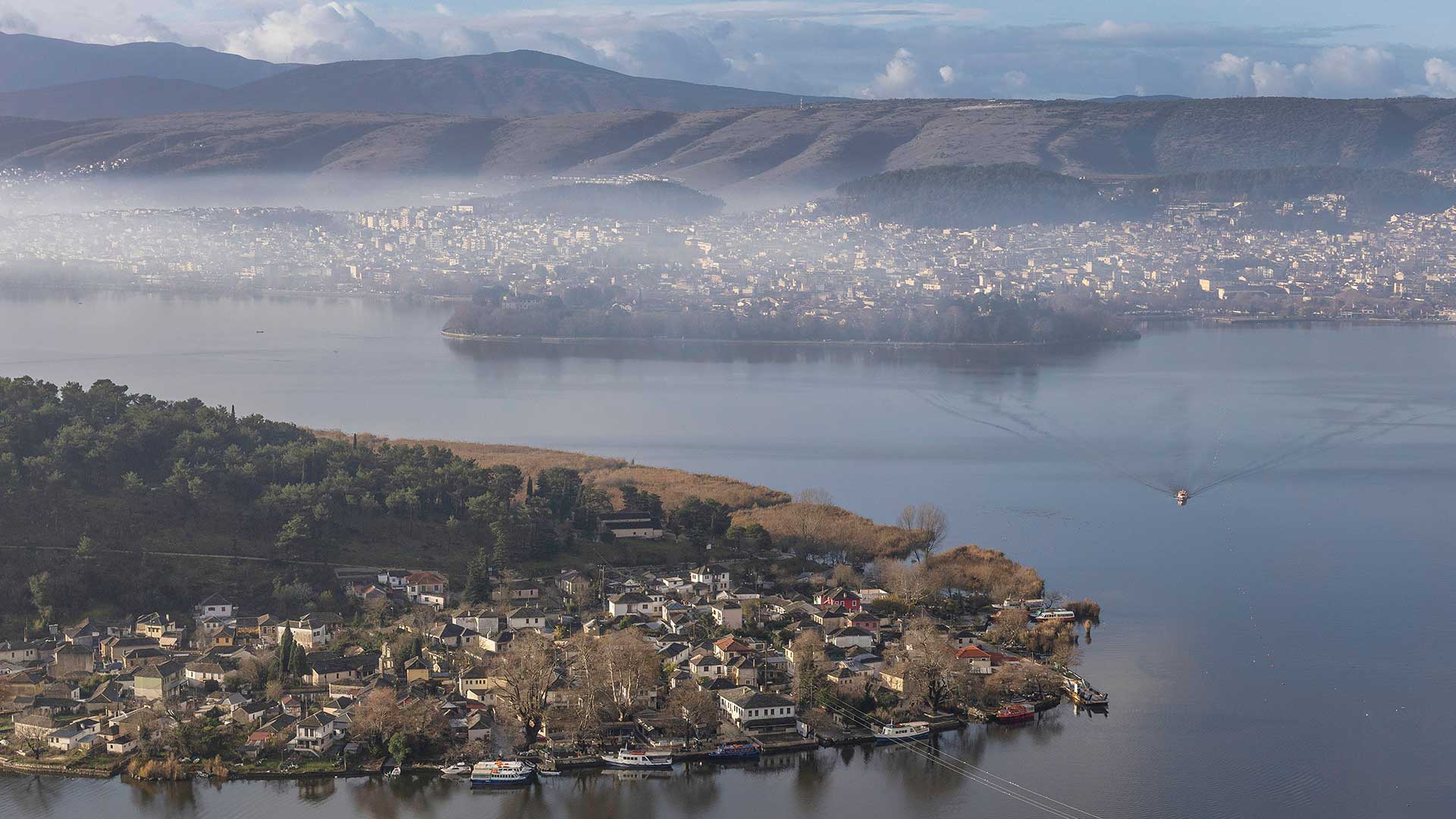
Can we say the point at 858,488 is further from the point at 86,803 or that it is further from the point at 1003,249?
the point at 1003,249

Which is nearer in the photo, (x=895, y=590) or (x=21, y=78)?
(x=895, y=590)

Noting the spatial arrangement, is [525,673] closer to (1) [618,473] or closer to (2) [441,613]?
(2) [441,613]

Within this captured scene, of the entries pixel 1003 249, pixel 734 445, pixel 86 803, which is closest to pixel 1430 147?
pixel 1003 249

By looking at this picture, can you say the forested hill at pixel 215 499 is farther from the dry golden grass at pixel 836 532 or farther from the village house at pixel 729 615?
the village house at pixel 729 615

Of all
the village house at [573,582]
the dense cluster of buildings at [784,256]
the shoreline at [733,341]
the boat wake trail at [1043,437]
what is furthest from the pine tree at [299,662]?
the dense cluster of buildings at [784,256]

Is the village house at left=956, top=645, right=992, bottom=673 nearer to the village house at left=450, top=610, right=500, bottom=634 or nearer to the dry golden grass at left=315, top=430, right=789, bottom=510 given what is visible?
the village house at left=450, top=610, right=500, bottom=634

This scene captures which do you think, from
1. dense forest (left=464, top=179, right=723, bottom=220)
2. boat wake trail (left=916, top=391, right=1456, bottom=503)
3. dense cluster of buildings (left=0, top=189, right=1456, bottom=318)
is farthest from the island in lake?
dense forest (left=464, top=179, right=723, bottom=220)
